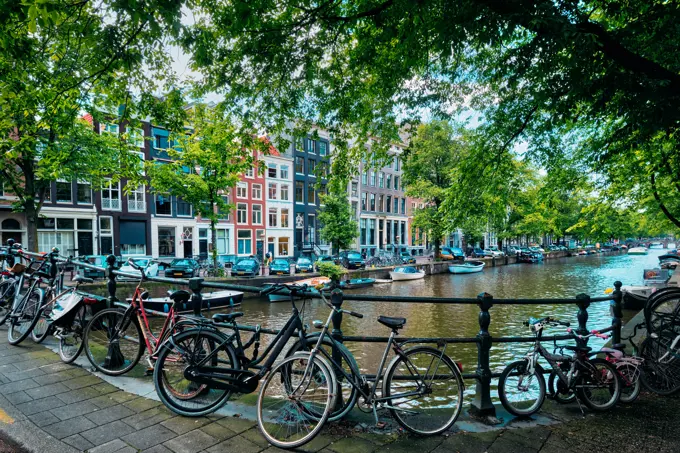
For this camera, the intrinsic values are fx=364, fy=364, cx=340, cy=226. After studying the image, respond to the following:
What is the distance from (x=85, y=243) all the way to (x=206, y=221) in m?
9.50

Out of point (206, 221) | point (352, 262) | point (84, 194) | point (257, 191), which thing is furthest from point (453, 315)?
point (84, 194)

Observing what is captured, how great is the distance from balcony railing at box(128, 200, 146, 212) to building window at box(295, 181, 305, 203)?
15.6m

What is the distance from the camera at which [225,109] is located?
651cm

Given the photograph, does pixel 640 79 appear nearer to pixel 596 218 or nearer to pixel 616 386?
pixel 616 386

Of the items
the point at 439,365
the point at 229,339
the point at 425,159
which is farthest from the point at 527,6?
the point at 425,159

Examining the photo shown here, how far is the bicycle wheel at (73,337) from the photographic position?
Result: 4242 mm

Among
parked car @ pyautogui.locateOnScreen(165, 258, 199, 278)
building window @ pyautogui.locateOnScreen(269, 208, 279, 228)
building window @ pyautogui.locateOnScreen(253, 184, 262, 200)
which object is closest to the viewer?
parked car @ pyautogui.locateOnScreen(165, 258, 199, 278)

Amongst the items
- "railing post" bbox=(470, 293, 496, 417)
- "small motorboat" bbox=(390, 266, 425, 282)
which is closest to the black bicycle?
"railing post" bbox=(470, 293, 496, 417)

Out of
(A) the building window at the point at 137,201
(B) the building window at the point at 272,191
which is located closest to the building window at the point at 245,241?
(B) the building window at the point at 272,191

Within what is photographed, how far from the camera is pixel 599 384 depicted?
3.54 m

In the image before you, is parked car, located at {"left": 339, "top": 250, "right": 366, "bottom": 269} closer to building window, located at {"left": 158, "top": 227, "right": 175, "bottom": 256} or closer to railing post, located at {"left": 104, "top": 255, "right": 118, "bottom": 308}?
building window, located at {"left": 158, "top": 227, "right": 175, "bottom": 256}

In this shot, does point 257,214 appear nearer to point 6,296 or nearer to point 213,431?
point 6,296

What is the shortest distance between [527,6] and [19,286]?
756cm

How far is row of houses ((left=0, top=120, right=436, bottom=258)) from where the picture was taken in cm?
2636
